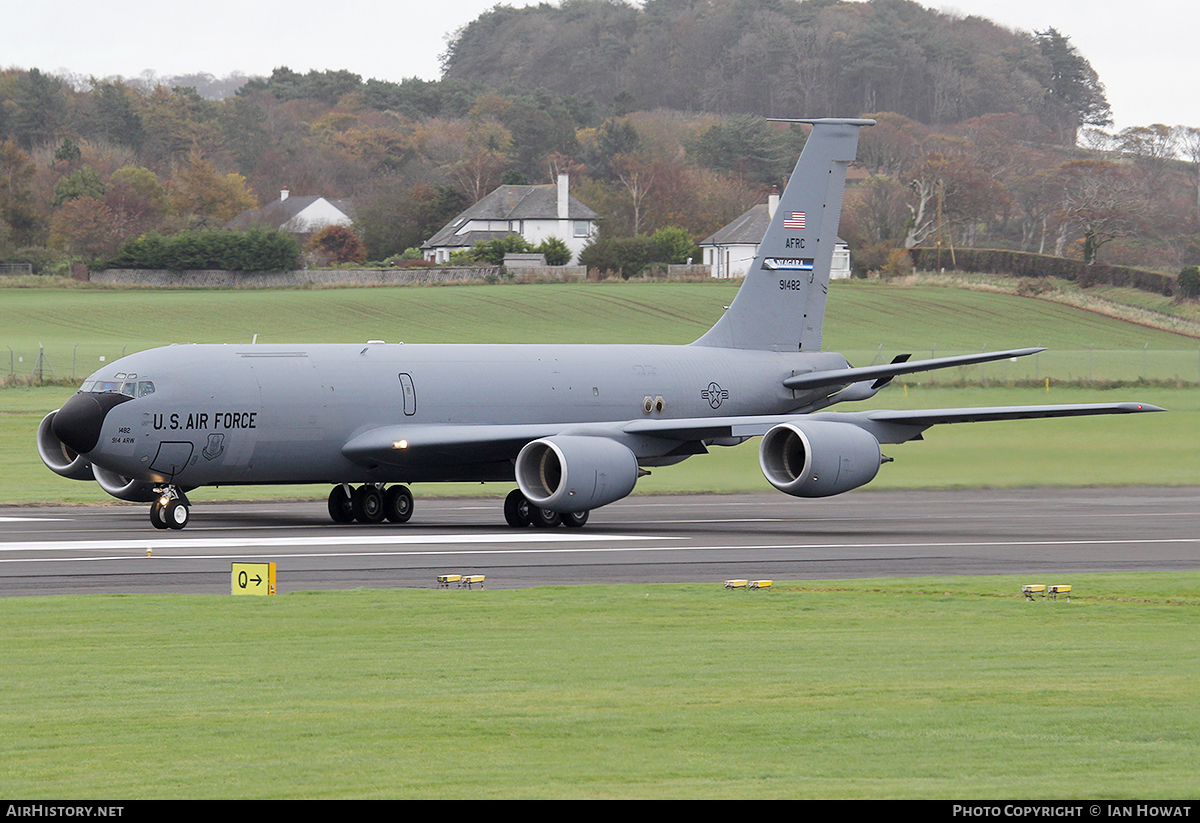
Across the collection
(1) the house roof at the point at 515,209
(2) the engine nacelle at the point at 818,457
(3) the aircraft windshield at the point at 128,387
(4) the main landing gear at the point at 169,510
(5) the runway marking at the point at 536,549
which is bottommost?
(4) the main landing gear at the point at 169,510

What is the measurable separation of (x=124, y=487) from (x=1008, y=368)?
56946 millimetres

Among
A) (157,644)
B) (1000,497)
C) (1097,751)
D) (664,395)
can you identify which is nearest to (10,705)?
(157,644)

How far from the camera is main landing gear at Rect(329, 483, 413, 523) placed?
33.2 meters

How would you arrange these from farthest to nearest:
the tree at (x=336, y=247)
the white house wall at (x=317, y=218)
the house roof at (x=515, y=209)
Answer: the white house wall at (x=317, y=218), the house roof at (x=515, y=209), the tree at (x=336, y=247)

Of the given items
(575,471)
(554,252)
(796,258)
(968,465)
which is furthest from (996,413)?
(554,252)

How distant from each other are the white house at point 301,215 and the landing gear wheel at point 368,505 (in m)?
125

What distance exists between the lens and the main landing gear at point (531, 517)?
104 feet

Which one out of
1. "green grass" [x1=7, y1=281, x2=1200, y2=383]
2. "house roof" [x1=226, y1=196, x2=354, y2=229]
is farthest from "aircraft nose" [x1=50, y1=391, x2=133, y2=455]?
"house roof" [x1=226, y1=196, x2=354, y2=229]

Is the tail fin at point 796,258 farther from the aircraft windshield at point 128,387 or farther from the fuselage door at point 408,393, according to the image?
the aircraft windshield at point 128,387

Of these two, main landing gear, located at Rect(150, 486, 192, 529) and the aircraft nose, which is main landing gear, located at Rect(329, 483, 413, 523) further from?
the aircraft nose

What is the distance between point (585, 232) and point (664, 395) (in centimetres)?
10618

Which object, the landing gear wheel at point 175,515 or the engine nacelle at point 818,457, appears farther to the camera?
the landing gear wheel at point 175,515

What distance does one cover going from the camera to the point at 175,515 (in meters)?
30.6

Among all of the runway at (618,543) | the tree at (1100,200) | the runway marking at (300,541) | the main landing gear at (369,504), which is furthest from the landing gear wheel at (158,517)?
the tree at (1100,200)
